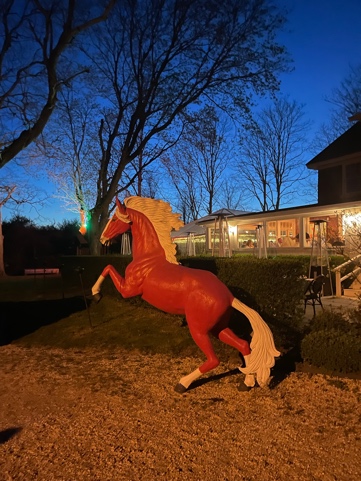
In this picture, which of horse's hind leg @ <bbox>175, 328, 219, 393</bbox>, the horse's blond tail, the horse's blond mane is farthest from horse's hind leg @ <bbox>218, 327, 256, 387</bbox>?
the horse's blond mane

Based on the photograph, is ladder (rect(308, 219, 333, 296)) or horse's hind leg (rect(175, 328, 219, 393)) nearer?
horse's hind leg (rect(175, 328, 219, 393))

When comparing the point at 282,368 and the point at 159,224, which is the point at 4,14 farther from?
the point at 282,368

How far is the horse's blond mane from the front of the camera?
18.2 ft

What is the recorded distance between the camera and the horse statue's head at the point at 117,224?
18.2 ft

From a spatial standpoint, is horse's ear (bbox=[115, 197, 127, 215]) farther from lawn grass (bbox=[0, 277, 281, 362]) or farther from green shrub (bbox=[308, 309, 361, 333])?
green shrub (bbox=[308, 309, 361, 333])

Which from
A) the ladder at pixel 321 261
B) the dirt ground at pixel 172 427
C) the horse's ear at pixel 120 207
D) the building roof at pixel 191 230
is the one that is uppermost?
the building roof at pixel 191 230

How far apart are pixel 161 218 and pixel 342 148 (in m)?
17.8

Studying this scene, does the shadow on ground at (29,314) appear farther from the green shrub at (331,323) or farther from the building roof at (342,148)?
the building roof at (342,148)

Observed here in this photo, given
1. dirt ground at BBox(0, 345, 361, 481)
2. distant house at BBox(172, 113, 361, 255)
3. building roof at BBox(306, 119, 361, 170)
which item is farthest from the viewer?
building roof at BBox(306, 119, 361, 170)

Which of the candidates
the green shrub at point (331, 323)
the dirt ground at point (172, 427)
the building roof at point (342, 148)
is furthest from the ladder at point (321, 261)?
the dirt ground at point (172, 427)

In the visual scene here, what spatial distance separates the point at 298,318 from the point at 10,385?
4.40 m

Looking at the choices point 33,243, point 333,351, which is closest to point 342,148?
point 333,351

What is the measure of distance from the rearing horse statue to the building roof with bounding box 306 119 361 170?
16.6 meters

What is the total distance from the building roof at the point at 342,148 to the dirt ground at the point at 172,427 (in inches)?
657
